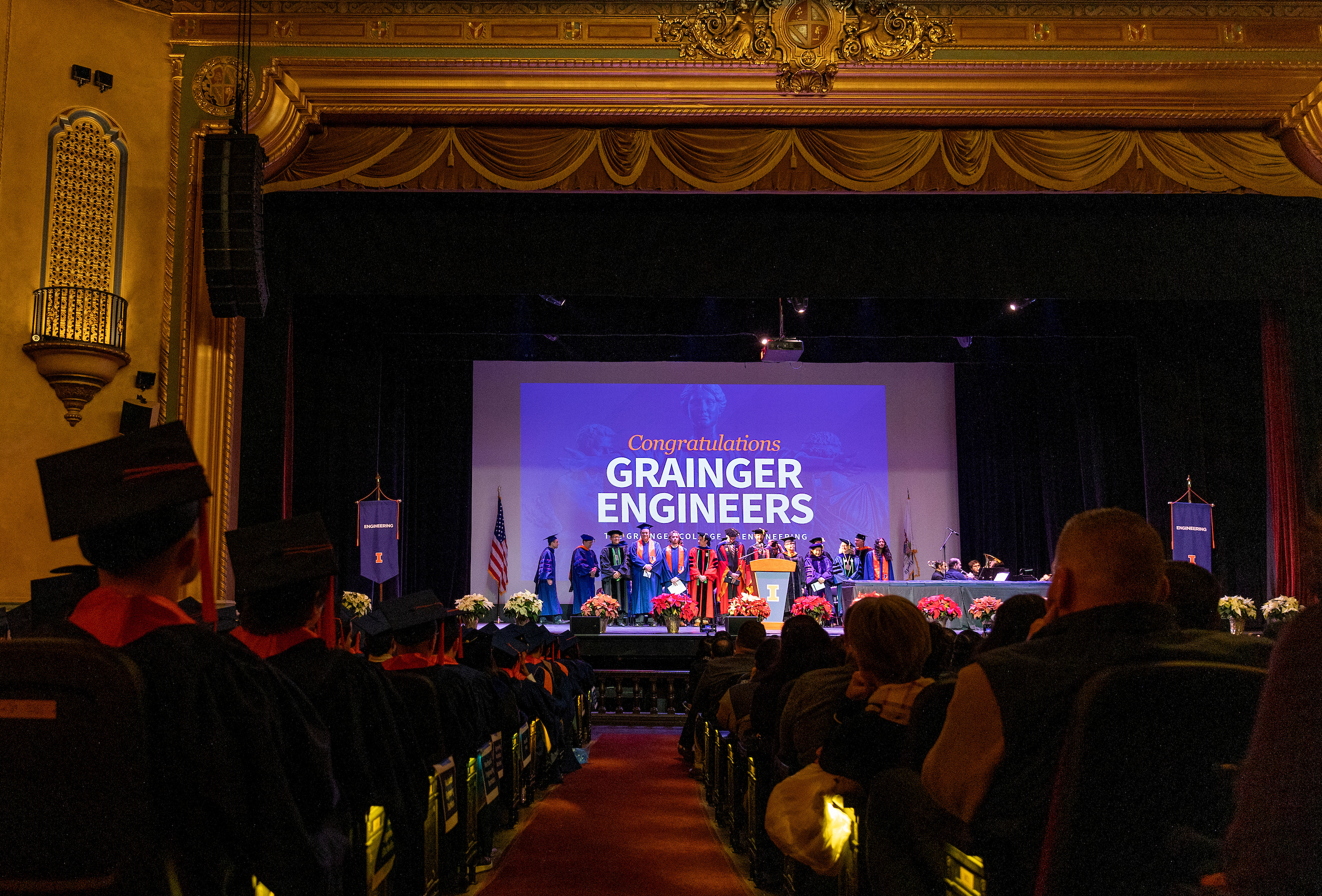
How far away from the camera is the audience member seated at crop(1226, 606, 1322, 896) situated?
34.4 inches

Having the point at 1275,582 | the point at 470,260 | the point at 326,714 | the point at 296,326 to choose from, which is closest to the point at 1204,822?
the point at 326,714

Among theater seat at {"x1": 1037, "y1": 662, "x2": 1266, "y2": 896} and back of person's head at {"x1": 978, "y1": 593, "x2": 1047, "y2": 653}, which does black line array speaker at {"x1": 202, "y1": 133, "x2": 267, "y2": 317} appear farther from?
theater seat at {"x1": 1037, "y1": 662, "x2": 1266, "y2": 896}

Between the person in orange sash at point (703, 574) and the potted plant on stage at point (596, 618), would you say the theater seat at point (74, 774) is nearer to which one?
the potted plant on stage at point (596, 618)

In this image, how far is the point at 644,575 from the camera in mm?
13328

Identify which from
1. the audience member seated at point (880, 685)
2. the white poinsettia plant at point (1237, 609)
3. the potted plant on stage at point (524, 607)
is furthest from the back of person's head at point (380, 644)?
the white poinsettia plant at point (1237, 609)

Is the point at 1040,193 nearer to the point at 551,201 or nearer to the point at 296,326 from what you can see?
the point at 551,201

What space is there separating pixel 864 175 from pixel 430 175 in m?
3.32

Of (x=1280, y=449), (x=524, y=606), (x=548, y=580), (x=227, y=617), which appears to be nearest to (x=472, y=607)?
(x=524, y=606)

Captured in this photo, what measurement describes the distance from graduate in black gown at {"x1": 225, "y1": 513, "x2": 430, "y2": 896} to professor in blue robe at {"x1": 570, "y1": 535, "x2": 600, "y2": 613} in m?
10.7

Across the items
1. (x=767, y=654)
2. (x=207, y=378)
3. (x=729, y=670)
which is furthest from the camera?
(x=207, y=378)

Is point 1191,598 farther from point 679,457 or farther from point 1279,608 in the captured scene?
point 679,457

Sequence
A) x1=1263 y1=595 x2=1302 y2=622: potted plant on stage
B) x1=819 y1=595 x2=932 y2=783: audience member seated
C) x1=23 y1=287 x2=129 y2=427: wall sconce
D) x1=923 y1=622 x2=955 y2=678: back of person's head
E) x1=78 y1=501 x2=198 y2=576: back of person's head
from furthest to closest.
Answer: x1=1263 y1=595 x2=1302 y2=622: potted plant on stage
x1=23 y1=287 x2=129 y2=427: wall sconce
x1=923 y1=622 x2=955 y2=678: back of person's head
x1=819 y1=595 x2=932 y2=783: audience member seated
x1=78 y1=501 x2=198 y2=576: back of person's head

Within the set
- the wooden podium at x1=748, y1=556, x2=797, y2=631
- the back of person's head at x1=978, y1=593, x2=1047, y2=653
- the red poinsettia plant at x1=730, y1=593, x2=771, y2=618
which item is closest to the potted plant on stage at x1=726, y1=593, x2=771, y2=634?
the red poinsettia plant at x1=730, y1=593, x2=771, y2=618

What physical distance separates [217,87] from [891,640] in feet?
22.5
